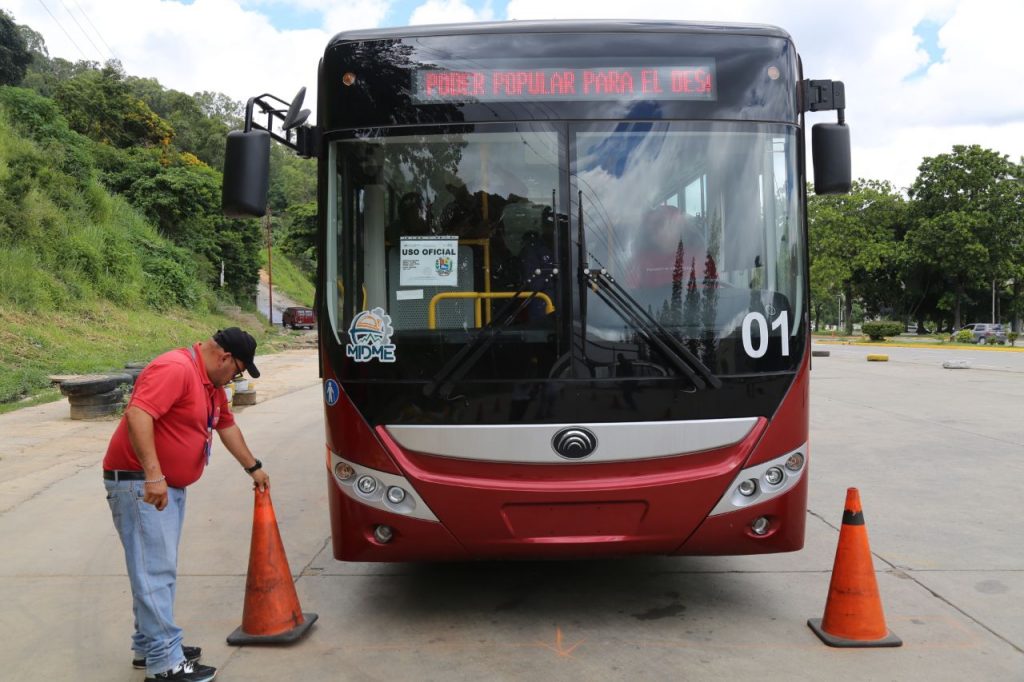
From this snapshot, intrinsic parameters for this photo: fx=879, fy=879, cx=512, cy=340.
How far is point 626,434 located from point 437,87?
2011 mm

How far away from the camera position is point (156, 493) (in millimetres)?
3631

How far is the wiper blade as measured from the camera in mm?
4336

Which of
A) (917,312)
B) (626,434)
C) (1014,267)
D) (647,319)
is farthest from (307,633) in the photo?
(917,312)

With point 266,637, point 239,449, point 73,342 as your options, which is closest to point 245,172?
point 239,449

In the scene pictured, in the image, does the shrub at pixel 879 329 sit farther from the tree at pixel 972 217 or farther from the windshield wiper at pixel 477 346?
the windshield wiper at pixel 477 346

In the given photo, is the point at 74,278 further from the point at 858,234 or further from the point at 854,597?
the point at 858,234

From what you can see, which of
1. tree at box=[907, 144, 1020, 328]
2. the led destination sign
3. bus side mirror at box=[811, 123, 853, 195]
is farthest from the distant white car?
the led destination sign

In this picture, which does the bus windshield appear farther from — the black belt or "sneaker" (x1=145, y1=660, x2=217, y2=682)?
"sneaker" (x1=145, y1=660, x2=217, y2=682)

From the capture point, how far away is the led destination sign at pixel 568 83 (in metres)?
4.50

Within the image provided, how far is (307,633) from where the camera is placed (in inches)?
180

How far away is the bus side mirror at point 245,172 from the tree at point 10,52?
49242 mm

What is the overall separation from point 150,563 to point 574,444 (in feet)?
6.48

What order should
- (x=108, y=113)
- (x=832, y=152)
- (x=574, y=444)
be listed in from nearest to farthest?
(x=574, y=444), (x=832, y=152), (x=108, y=113)

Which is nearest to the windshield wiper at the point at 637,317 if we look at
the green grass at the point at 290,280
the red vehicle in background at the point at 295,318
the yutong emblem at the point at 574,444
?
the yutong emblem at the point at 574,444
